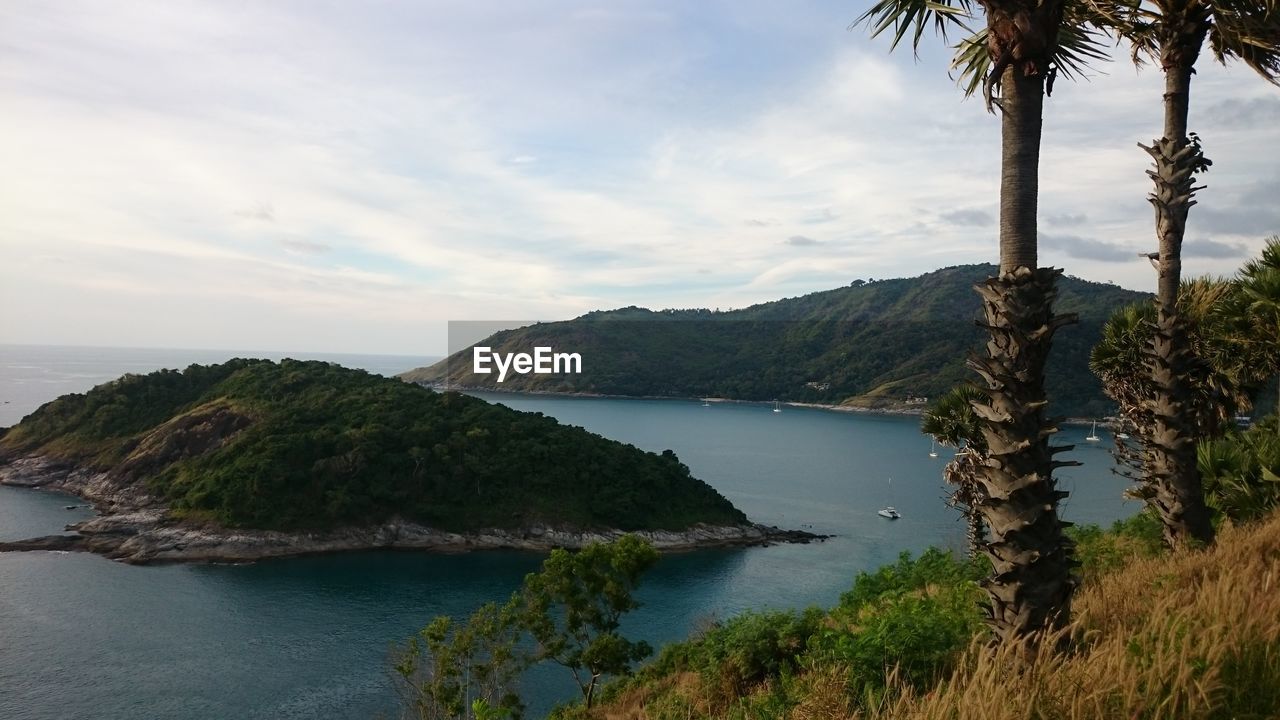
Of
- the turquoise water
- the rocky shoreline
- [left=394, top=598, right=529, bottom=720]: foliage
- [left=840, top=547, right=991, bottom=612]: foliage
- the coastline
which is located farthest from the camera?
the coastline

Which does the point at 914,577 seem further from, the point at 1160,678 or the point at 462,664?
the point at 462,664

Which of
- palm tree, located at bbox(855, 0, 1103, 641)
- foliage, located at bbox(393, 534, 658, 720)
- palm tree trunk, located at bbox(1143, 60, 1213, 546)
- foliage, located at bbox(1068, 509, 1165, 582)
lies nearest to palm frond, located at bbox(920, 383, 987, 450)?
foliage, located at bbox(1068, 509, 1165, 582)

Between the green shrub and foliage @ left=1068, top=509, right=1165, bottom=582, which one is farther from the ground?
foliage @ left=1068, top=509, right=1165, bottom=582

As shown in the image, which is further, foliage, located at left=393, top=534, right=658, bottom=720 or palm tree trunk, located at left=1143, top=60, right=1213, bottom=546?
foliage, located at left=393, top=534, right=658, bottom=720

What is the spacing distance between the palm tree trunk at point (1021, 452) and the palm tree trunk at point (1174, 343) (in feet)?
14.9

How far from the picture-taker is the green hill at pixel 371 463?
66062mm

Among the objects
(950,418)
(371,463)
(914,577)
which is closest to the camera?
(914,577)

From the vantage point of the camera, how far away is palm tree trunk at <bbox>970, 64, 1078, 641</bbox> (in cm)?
491

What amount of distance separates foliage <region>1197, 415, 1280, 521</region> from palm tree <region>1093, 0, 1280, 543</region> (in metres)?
1.64

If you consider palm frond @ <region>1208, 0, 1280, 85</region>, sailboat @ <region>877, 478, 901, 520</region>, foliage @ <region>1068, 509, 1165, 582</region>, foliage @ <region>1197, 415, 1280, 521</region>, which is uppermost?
palm frond @ <region>1208, 0, 1280, 85</region>

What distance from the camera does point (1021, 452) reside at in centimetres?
495

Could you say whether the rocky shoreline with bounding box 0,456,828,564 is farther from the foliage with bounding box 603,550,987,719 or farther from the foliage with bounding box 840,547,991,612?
the foliage with bounding box 840,547,991,612

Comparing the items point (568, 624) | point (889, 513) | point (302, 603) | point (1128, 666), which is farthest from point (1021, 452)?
point (889, 513)

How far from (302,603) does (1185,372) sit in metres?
54.4
